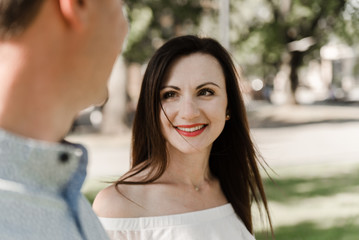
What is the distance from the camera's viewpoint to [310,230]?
20.2ft

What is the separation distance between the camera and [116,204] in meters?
2.18

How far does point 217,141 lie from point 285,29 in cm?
1906

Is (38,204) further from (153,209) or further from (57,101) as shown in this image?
(153,209)

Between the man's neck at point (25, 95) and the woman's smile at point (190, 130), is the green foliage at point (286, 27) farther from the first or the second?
the man's neck at point (25, 95)

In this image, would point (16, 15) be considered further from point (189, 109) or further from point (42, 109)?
point (189, 109)

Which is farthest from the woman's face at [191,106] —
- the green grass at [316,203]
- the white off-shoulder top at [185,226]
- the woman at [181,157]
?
the green grass at [316,203]

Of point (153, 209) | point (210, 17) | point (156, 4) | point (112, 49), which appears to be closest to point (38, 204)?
point (112, 49)

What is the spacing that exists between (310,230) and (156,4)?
11.0 metres

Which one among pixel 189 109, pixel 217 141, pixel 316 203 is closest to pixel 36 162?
pixel 189 109

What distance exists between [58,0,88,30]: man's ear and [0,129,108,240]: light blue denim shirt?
20cm

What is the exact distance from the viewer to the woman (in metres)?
2.22

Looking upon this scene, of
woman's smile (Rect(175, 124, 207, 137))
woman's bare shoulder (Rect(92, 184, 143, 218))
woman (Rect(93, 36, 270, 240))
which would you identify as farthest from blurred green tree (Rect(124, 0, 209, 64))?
woman's bare shoulder (Rect(92, 184, 143, 218))

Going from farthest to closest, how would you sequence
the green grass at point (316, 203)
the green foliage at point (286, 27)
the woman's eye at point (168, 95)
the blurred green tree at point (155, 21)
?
the green foliage at point (286, 27) → the blurred green tree at point (155, 21) → the green grass at point (316, 203) → the woman's eye at point (168, 95)

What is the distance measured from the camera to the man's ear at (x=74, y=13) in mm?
816
